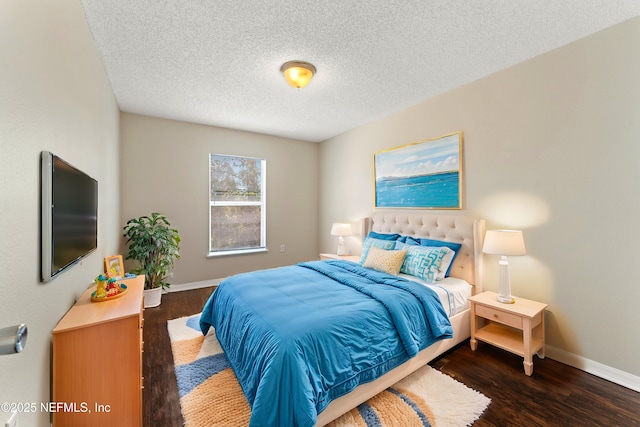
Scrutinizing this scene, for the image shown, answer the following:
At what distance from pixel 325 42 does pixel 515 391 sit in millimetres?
2953

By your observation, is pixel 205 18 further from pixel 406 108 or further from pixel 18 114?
pixel 406 108

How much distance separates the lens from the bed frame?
1.67 m

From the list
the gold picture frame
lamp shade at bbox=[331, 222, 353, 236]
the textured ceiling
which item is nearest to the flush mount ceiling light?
the textured ceiling

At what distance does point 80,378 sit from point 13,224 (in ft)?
2.90

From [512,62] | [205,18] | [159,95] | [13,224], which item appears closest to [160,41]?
[205,18]

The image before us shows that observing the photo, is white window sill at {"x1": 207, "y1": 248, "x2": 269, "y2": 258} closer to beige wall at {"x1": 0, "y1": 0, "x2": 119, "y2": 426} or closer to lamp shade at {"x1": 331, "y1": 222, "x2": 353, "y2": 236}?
lamp shade at {"x1": 331, "y1": 222, "x2": 353, "y2": 236}

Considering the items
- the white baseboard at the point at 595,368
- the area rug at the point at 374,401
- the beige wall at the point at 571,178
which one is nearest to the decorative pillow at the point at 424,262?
the beige wall at the point at 571,178

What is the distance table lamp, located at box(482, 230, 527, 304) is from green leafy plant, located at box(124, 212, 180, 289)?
3.60 metres

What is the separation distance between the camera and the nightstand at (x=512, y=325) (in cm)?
204

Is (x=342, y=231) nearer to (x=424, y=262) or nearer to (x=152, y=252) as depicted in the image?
(x=424, y=262)

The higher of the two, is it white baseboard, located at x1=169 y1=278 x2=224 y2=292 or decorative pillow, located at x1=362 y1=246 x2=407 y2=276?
decorative pillow, located at x1=362 y1=246 x2=407 y2=276

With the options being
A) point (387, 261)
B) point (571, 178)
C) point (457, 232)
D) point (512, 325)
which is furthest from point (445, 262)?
point (571, 178)

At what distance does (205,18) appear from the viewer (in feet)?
6.14

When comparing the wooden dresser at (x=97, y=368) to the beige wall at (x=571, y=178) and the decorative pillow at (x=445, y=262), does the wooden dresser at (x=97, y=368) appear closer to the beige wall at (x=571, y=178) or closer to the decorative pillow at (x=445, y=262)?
the decorative pillow at (x=445, y=262)
